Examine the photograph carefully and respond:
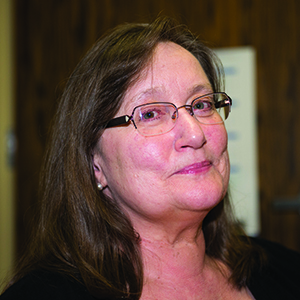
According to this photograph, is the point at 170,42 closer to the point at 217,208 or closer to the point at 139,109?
the point at 139,109

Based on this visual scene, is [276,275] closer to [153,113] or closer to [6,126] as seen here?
[153,113]

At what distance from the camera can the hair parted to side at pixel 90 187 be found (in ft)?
3.37

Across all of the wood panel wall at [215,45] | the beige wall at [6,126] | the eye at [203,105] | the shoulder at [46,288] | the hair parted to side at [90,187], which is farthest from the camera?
the beige wall at [6,126]

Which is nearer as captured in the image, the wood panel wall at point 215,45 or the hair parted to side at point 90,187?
the hair parted to side at point 90,187

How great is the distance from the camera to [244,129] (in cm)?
226

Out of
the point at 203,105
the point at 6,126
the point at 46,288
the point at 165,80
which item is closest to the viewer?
the point at 46,288

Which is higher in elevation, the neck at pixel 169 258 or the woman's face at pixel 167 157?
the woman's face at pixel 167 157

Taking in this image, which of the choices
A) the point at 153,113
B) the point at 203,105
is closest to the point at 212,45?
the point at 203,105

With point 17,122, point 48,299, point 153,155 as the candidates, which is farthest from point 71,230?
point 17,122

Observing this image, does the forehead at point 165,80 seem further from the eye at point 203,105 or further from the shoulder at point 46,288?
the shoulder at point 46,288

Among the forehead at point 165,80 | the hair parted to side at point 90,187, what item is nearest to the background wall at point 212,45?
the hair parted to side at point 90,187

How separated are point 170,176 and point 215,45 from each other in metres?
1.48

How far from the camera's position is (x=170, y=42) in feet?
3.84

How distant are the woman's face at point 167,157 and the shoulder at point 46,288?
10.0 inches
